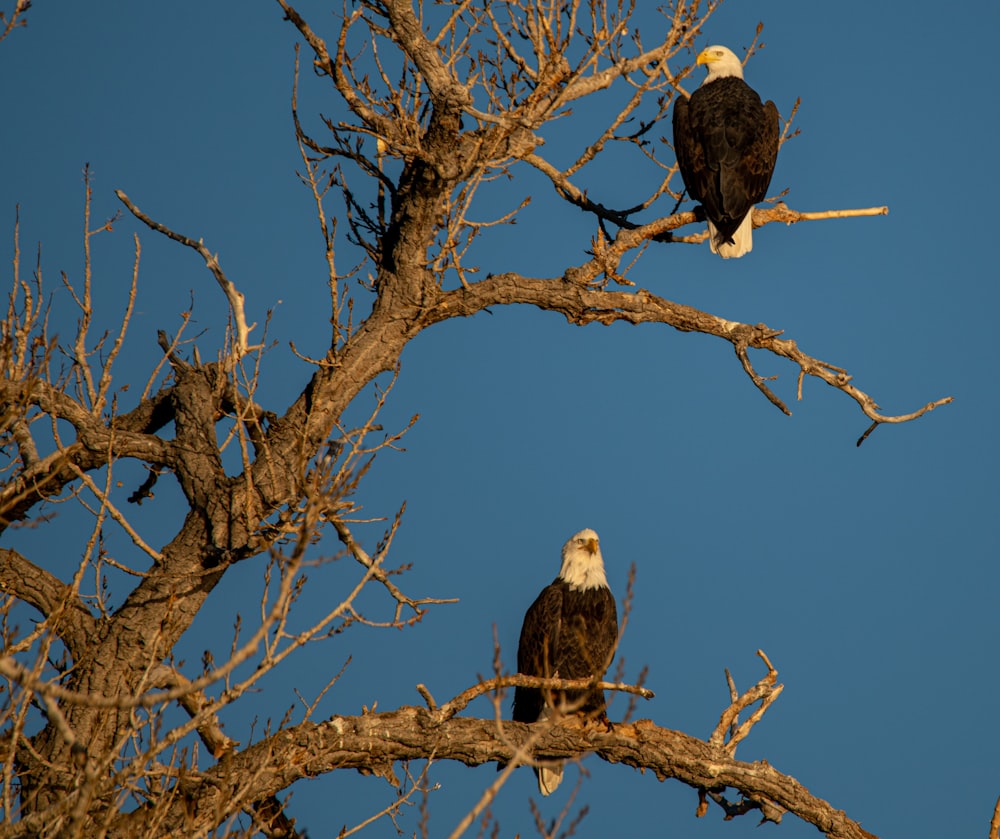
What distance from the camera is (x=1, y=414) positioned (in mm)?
4414

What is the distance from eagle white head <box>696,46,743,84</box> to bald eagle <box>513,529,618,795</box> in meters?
2.91

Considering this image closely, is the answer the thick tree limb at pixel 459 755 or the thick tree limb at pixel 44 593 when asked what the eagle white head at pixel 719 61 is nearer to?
the thick tree limb at pixel 459 755

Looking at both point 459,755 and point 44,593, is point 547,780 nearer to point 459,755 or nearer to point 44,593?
point 459,755

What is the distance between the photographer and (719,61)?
755cm

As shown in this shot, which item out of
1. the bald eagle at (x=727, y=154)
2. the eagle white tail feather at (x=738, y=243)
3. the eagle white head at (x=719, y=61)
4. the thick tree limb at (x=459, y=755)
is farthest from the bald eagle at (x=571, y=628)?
the eagle white head at (x=719, y=61)

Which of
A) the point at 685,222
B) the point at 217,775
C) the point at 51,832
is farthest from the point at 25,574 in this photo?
the point at 685,222

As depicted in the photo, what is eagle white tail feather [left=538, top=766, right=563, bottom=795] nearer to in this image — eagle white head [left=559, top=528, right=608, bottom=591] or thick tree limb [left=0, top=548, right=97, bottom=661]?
eagle white head [left=559, top=528, right=608, bottom=591]

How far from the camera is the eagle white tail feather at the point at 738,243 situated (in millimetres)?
6691

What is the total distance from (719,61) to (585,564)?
3175 mm

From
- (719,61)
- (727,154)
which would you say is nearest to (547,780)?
(727,154)

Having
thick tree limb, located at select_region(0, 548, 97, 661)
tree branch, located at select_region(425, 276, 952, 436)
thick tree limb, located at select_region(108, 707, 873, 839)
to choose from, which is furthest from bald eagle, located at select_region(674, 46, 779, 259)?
thick tree limb, located at select_region(0, 548, 97, 661)

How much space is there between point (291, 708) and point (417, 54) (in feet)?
8.32

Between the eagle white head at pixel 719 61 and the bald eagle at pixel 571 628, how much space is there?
9.55 ft

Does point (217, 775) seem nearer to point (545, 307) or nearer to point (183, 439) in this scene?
point (183, 439)
